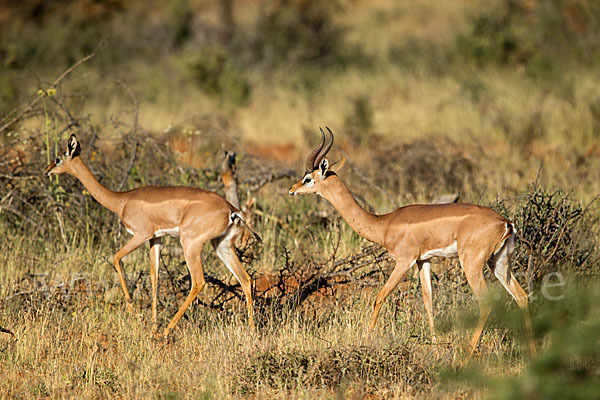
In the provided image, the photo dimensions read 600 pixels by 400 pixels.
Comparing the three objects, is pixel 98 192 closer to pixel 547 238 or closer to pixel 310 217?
Answer: pixel 310 217

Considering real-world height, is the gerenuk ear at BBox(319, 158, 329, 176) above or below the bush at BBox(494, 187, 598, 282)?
above

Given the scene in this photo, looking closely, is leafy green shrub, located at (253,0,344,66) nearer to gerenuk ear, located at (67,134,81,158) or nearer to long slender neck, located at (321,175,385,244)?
gerenuk ear, located at (67,134,81,158)

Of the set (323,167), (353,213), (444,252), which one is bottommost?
(444,252)

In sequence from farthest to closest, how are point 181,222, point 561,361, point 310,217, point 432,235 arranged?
point 310,217
point 181,222
point 432,235
point 561,361

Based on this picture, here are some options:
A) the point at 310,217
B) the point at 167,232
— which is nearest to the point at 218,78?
the point at 310,217

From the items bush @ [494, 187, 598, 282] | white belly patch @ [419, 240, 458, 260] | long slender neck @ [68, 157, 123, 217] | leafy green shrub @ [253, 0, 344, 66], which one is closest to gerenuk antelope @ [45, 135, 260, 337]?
long slender neck @ [68, 157, 123, 217]

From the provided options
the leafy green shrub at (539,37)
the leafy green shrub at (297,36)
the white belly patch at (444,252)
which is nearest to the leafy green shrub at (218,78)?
the leafy green shrub at (297,36)

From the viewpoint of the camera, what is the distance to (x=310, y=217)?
Result: 867 cm

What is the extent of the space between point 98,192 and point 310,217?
2682 millimetres

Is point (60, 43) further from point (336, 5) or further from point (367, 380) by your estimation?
point (367, 380)

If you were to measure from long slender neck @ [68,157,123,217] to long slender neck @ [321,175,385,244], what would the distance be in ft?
5.55

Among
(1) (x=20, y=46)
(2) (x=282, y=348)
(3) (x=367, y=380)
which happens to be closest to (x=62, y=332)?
(2) (x=282, y=348)

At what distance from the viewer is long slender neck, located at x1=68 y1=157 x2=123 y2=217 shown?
261 inches

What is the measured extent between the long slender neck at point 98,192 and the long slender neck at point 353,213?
1.69 m
